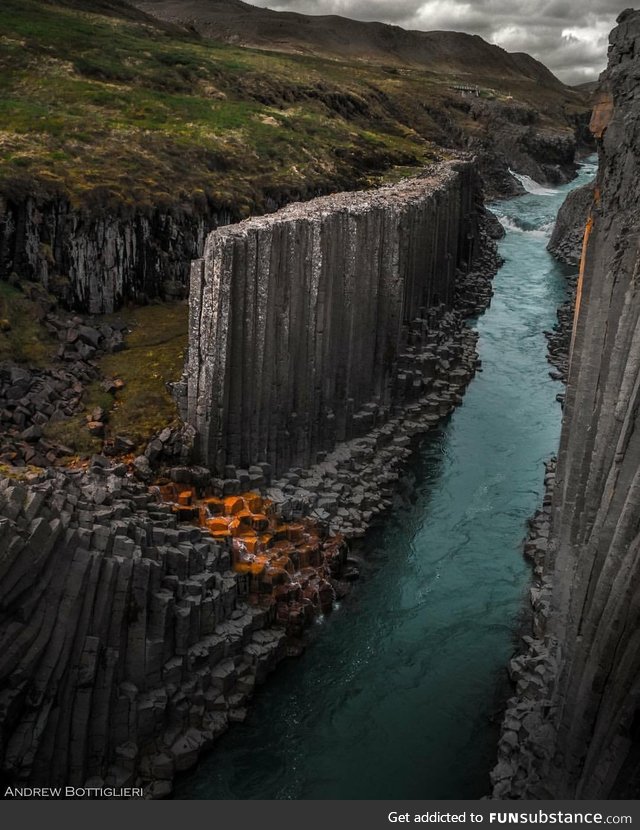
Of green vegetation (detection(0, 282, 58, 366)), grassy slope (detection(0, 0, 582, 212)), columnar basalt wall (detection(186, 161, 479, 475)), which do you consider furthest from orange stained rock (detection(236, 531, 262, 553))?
grassy slope (detection(0, 0, 582, 212))

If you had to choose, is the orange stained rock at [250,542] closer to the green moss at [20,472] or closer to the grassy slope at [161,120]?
the green moss at [20,472]

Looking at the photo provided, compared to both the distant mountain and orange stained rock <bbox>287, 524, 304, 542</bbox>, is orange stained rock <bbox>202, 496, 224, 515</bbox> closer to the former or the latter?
orange stained rock <bbox>287, 524, 304, 542</bbox>

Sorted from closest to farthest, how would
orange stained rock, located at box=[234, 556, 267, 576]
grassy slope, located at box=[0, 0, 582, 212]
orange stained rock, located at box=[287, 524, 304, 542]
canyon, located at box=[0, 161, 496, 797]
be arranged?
canyon, located at box=[0, 161, 496, 797] → orange stained rock, located at box=[234, 556, 267, 576] → orange stained rock, located at box=[287, 524, 304, 542] → grassy slope, located at box=[0, 0, 582, 212]

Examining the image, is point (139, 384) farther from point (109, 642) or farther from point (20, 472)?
point (109, 642)

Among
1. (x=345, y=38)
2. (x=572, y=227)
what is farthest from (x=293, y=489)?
(x=345, y=38)

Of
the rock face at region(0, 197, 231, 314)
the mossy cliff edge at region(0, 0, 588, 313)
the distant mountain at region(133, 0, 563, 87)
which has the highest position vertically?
the distant mountain at region(133, 0, 563, 87)

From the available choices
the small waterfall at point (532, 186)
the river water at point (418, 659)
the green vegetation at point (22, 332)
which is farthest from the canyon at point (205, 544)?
the small waterfall at point (532, 186)
